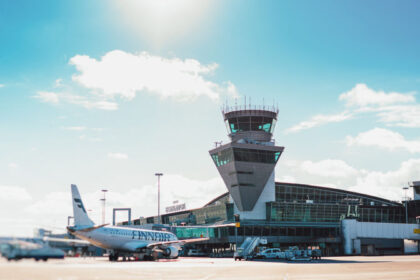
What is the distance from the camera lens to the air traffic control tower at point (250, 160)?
126312 mm

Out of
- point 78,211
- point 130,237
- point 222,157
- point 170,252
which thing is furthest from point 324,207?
point 78,211

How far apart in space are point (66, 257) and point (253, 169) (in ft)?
383

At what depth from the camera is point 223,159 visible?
13000 cm

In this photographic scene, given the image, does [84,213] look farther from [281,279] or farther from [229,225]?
[229,225]

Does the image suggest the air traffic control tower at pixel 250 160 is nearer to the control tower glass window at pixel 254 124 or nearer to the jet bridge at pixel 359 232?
the control tower glass window at pixel 254 124

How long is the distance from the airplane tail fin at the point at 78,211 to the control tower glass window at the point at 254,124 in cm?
11566

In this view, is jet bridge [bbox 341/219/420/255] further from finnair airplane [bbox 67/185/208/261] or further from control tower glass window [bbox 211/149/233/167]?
finnair airplane [bbox 67/185/208/261]

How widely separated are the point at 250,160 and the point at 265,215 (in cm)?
1690

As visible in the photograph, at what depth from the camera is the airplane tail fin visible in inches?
665

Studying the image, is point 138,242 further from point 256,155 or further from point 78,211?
point 256,155

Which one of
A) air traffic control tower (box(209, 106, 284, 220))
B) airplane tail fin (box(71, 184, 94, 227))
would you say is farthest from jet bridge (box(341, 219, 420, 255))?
airplane tail fin (box(71, 184, 94, 227))

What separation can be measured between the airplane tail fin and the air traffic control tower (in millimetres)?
105399

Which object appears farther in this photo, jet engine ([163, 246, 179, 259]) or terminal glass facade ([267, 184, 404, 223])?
terminal glass facade ([267, 184, 404, 223])

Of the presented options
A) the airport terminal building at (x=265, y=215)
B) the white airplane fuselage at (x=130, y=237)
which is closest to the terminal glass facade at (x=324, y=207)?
the airport terminal building at (x=265, y=215)
